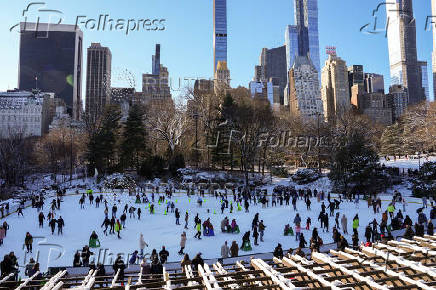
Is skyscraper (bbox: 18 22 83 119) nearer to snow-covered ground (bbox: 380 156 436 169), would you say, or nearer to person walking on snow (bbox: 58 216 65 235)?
snow-covered ground (bbox: 380 156 436 169)

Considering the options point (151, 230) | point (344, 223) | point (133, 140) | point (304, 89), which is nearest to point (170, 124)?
point (133, 140)

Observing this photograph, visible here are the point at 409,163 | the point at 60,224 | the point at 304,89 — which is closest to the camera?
the point at 60,224

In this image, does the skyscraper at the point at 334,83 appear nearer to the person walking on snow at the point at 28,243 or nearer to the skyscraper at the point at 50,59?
the skyscraper at the point at 50,59

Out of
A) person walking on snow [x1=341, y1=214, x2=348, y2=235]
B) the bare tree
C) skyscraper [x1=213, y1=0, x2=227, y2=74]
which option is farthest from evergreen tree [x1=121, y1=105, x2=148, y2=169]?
skyscraper [x1=213, y1=0, x2=227, y2=74]

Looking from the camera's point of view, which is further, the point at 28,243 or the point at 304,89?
the point at 304,89

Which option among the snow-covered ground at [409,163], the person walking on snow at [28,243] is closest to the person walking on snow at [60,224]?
the person walking on snow at [28,243]

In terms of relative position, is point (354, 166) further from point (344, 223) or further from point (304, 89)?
point (304, 89)

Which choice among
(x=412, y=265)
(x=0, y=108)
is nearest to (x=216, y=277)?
(x=412, y=265)
